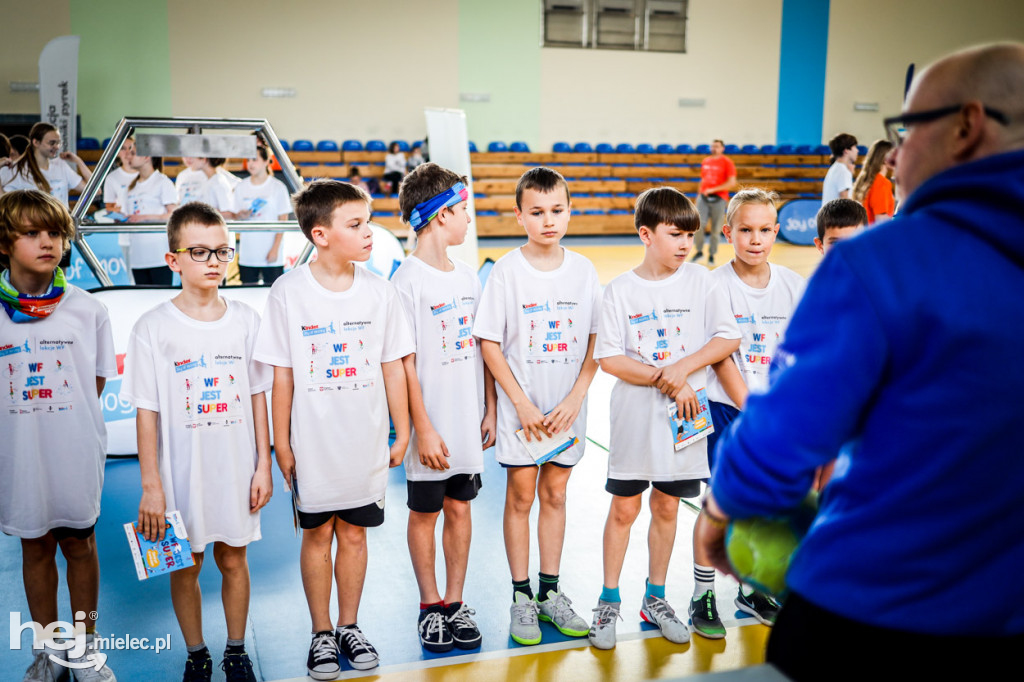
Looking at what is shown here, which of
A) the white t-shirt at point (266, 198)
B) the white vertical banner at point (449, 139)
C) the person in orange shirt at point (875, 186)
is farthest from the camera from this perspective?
the white vertical banner at point (449, 139)

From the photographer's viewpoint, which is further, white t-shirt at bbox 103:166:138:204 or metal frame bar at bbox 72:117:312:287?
white t-shirt at bbox 103:166:138:204

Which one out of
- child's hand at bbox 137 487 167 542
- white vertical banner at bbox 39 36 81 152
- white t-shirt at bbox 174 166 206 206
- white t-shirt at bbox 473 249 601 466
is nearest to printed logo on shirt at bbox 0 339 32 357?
child's hand at bbox 137 487 167 542

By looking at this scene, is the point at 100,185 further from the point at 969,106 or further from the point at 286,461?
the point at 969,106

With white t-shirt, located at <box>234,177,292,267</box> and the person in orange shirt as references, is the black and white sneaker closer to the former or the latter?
white t-shirt, located at <box>234,177,292,267</box>

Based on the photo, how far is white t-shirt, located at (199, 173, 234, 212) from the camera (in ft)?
22.0

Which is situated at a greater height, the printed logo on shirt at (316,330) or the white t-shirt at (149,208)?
the white t-shirt at (149,208)

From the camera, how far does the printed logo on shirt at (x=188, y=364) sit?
2445 mm

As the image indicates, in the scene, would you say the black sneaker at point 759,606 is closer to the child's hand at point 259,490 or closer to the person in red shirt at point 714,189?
the child's hand at point 259,490

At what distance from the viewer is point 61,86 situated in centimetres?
1035

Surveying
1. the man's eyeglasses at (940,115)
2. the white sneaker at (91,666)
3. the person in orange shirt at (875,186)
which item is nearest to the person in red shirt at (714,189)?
the person in orange shirt at (875,186)

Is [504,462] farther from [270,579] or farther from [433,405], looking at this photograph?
[270,579]

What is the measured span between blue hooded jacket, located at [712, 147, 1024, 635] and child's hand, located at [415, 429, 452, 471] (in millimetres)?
1759

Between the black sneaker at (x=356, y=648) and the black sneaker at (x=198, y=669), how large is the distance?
1.39 feet

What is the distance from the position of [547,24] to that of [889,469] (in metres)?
19.2
